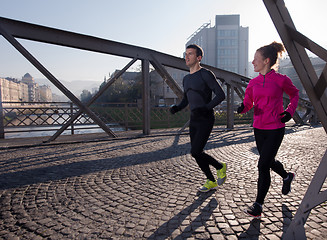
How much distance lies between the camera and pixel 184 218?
7.24ft

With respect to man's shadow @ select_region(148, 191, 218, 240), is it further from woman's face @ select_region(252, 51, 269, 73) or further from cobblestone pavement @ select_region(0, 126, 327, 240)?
woman's face @ select_region(252, 51, 269, 73)

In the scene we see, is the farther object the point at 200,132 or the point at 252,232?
the point at 200,132

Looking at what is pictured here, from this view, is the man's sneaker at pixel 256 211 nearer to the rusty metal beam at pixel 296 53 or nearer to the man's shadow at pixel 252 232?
the man's shadow at pixel 252 232

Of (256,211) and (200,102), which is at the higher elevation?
(200,102)

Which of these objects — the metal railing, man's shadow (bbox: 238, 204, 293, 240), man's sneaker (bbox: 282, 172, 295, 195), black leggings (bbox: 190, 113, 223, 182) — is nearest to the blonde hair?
black leggings (bbox: 190, 113, 223, 182)

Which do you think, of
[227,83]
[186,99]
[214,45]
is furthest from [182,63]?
[214,45]

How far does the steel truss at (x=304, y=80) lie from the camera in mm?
1706

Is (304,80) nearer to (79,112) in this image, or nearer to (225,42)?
(79,112)

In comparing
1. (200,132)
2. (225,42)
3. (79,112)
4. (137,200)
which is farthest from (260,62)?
(225,42)

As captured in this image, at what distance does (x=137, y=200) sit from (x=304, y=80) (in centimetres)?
215

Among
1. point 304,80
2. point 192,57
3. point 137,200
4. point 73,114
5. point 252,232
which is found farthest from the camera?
point 73,114

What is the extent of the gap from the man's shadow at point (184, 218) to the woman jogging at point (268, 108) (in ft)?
1.37

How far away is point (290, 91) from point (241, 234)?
146 cm

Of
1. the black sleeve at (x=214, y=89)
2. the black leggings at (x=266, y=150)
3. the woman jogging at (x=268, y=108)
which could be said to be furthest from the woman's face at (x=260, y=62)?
the black leggings at (x=266, y=150)
